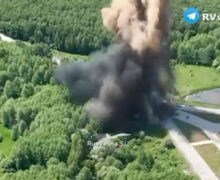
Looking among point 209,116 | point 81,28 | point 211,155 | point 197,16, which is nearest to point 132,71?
point 209,116

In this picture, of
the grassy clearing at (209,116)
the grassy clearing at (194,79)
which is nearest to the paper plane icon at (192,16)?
the grassy clearing at (194,79)

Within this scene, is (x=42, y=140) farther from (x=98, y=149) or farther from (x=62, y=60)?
(x=62, y=60)

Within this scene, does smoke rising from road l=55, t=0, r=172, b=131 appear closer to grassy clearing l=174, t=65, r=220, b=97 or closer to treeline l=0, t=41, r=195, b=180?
treeline l=0, t=41, r=195, b=180

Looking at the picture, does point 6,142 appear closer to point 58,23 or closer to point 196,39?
point 196,39

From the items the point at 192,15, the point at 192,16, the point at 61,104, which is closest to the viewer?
the point at 61,104

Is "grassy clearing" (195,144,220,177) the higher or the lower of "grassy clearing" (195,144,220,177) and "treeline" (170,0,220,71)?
the lower

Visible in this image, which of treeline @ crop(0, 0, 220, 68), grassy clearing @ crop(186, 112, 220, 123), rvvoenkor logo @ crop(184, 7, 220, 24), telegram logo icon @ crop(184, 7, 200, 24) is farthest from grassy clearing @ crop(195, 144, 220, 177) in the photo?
rvvoenkor logo @ crop(184, 7, 220, 24)
